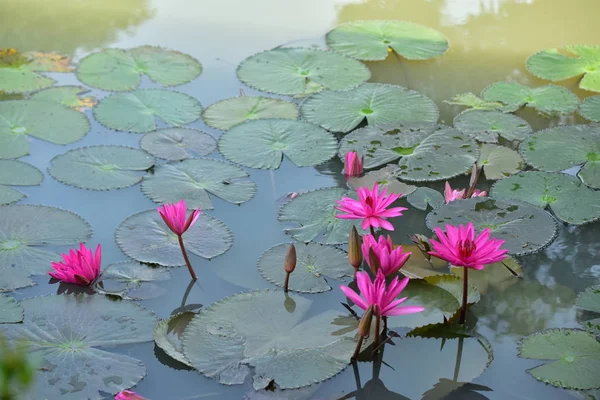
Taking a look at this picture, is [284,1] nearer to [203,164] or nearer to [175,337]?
[203,164]

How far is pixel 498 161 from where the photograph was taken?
2.93 meters

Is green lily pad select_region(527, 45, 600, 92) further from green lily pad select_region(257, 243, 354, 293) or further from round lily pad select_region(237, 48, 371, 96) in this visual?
green lily pad select_region(257, 243, 354, 293)

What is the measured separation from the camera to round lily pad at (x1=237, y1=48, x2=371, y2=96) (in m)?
3.46

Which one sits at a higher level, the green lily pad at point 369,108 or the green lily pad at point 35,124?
the green lily pad at point 35,124

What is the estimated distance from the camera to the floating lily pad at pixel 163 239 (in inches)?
94.0

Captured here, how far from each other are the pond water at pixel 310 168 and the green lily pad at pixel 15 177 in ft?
0.13

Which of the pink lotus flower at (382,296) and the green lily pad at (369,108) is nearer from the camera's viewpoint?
the pink lotus flower at (382,296)

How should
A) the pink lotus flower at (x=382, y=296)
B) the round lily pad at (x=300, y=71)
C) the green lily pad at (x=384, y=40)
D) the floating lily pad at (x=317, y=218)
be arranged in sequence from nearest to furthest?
the pink lotus flower at (x=382, y=296), the floating lily pad at (x=317, y=218), the round lily pad at (x=300, y=71), the green lily pad at (x=384, y=40)

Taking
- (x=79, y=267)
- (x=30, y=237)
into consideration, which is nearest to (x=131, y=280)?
(x=79, y=267)

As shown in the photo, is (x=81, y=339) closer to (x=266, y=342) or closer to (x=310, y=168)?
(x=266, y=342)

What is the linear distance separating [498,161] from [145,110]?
1589 millimetres

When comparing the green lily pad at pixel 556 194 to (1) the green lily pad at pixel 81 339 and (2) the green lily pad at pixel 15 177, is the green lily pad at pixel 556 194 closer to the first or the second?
(1) the green lily pad at pixel 81 339

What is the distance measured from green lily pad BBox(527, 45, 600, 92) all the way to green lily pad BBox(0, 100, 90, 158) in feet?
7.47

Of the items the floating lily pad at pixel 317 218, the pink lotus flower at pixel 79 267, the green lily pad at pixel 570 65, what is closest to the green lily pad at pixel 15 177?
the pink lotus flower at pixel 79 267
